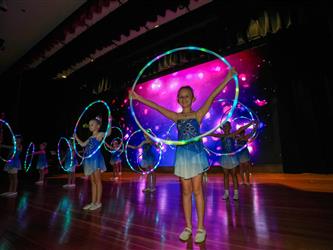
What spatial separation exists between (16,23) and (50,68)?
3044 millimetres

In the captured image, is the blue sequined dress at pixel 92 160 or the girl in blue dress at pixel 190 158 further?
the blue sequined dress at pixel 92 160

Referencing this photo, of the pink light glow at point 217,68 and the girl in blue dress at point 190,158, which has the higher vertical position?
the pink light glow at point 217,68

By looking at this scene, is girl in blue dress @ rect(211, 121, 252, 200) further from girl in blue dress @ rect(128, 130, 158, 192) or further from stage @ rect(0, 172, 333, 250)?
girl in blue dress @ rect(128, 130, 158, 192)

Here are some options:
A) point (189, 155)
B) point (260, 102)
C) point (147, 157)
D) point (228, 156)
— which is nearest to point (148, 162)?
point (147, 157)

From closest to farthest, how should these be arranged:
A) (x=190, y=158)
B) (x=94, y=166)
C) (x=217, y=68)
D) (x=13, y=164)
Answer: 1. (x=190, y=158)
2. (x=94, y=166)
3. (x=13, y=164)
4. (x=217, y=68)

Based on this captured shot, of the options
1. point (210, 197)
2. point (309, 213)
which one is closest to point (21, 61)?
point (210, 197)

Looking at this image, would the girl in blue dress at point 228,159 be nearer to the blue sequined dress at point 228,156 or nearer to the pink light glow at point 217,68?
the blue sequined dress at point 228,156

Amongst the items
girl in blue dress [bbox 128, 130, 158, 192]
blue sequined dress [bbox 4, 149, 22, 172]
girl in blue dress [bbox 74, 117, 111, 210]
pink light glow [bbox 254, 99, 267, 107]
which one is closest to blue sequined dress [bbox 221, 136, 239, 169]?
girl in blue dress [bbox 128, 130, 158, 192]

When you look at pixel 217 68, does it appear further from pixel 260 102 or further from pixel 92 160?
pixel 92 160

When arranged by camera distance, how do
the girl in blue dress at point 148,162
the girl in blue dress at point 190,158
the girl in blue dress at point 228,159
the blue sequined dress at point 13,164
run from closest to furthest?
1. the girl in blue dress at point 190,158
2. the girl in blue dress at point 228,159
3. the girl in blue dress at point 148,162
4. the blue sequined dress at point 13,164

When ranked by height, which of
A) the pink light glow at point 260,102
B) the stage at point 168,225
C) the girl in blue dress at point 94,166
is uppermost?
the pink light glow at point 260,102

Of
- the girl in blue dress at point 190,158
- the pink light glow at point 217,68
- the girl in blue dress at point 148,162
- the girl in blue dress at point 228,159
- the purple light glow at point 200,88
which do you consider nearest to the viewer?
the girl in blue dress at point 190,158

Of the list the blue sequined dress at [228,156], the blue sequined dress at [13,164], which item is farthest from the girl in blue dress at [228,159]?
the blue sequined dress at [13,164]

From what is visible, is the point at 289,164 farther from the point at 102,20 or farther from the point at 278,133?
the point at 102,20
